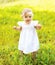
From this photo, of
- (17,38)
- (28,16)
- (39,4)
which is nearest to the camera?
(28,16)

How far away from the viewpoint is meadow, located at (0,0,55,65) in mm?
3858

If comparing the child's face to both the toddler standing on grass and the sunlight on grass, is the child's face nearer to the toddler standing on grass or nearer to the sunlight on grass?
the toddler standing on grass

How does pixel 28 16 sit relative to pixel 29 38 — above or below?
above

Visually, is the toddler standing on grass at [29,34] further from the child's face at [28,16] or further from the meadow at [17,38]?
the meadow at [17,38]

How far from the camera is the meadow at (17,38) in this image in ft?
12.7

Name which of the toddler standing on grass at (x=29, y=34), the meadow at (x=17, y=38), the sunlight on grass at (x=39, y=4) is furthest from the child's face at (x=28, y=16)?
the sunlight on grass at (x=39, y=4)

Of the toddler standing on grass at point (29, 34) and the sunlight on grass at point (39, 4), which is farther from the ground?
the toddler standing on grass at point (29, 34)

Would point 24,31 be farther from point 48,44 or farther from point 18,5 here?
point 18,5

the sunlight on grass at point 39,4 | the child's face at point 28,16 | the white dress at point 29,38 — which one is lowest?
the sunlight on grass at point 39,4

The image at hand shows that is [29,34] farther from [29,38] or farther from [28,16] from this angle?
[28,16]

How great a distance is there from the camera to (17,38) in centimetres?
494

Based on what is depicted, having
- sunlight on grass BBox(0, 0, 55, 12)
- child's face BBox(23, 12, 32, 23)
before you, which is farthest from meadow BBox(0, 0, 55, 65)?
child's face BBox(23, 12, 32, 23)

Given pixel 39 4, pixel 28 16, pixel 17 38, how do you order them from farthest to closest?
pixel 39 4
pixel 17 38
pixel 28 16

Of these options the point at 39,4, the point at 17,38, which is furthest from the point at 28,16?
the point at 39,4
